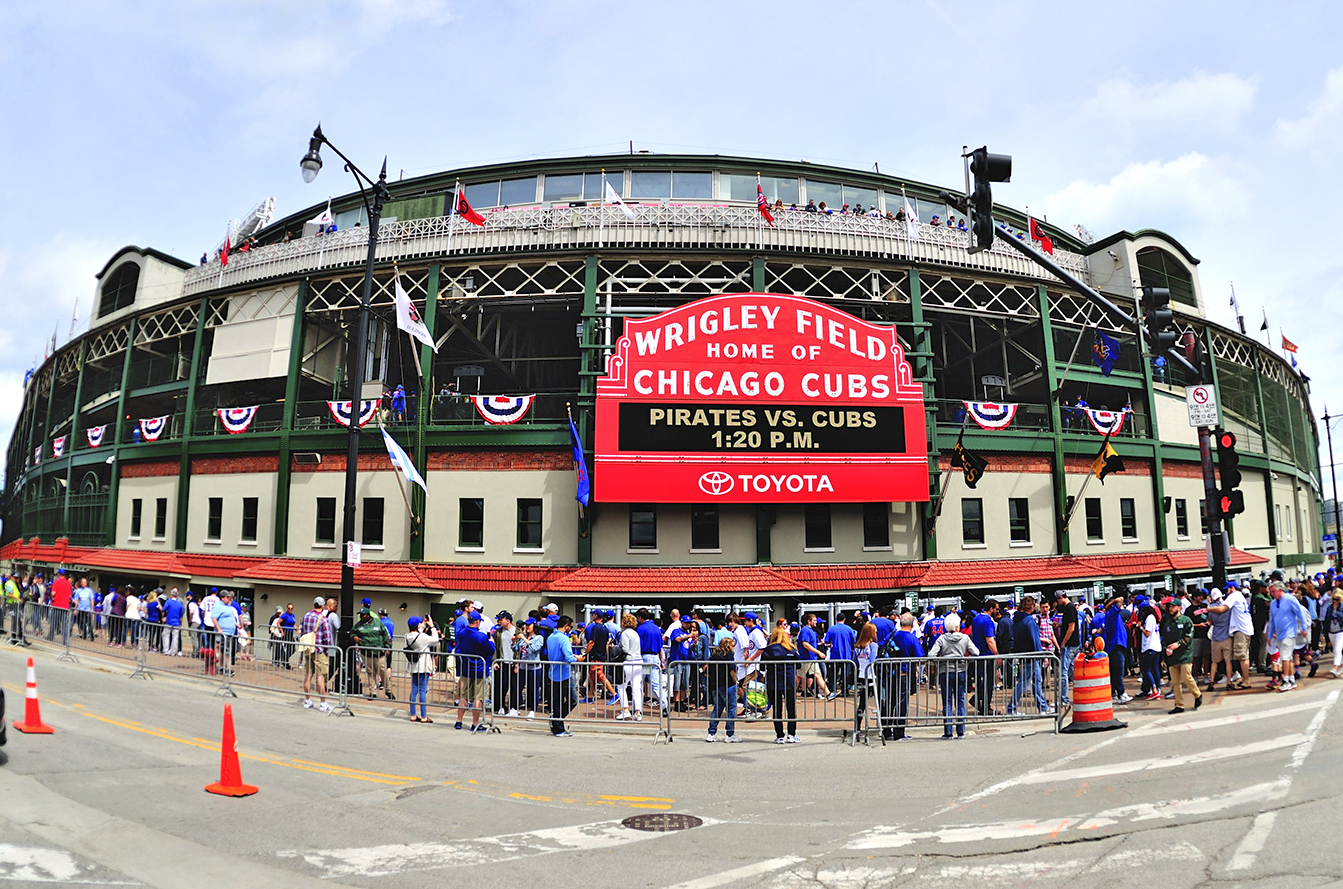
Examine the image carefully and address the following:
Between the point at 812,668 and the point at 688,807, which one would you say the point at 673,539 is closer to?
the point at 812,668

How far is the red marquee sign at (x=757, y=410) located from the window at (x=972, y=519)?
316 cm

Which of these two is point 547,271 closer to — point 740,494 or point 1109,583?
point 740,494

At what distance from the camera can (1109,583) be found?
27.7 meters

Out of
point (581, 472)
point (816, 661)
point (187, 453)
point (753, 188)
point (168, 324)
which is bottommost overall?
point (816, 661)

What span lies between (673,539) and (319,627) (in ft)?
35.2

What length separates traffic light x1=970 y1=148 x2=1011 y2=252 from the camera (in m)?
8.98

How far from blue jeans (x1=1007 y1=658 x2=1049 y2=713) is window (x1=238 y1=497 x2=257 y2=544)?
80.5 ft

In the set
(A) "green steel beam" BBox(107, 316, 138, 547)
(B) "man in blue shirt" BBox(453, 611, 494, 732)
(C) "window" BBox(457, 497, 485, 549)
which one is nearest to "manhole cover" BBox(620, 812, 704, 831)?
(B) "man in blue shirt" BBox(453, 611, 494, 732)

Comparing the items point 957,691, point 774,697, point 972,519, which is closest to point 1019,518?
point 972,519

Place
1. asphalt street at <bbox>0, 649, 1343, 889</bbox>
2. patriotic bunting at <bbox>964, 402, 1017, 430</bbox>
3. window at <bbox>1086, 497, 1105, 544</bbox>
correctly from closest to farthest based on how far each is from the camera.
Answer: asphalt street at <bbox>0, 649, 1343, 889</bbox> < patriotic bunting at <bbox>964, 402, 1017, 430</bbox> < window at <bbox>1086, 497, 1105, 544</bbox>

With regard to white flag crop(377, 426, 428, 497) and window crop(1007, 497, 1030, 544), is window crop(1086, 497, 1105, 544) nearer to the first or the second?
window crop(1007, 497, 1030, 544)

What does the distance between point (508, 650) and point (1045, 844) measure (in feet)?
36.9

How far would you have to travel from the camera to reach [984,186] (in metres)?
9.29

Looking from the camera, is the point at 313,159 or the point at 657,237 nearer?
the point at 313,159
